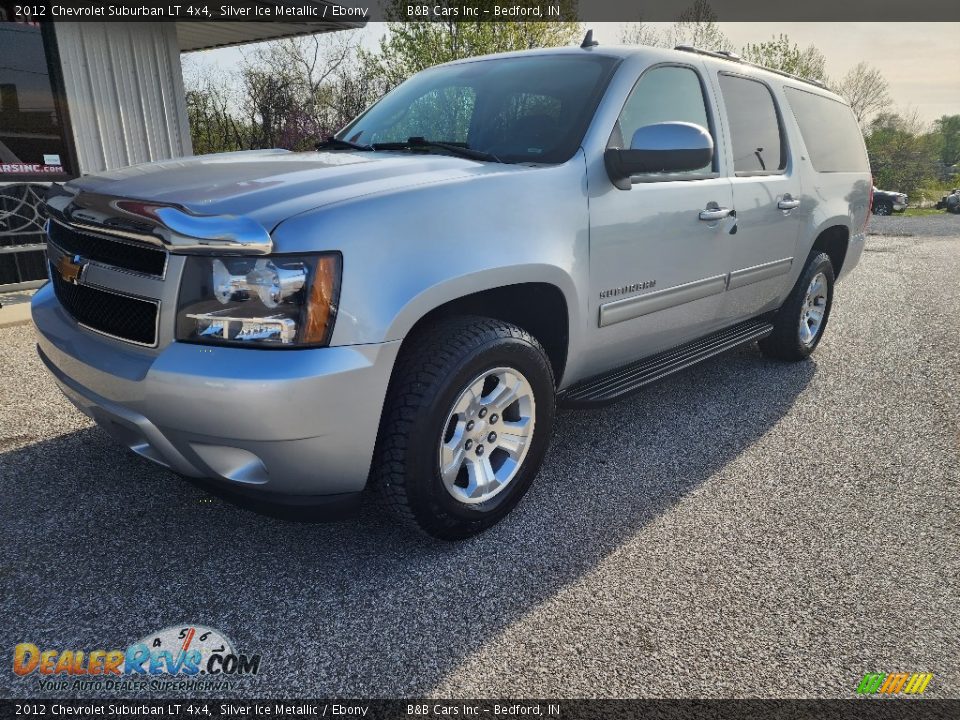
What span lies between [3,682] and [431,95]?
2.94 m

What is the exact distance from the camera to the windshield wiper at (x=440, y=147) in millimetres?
2711

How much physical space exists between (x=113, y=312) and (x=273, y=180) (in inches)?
26.0

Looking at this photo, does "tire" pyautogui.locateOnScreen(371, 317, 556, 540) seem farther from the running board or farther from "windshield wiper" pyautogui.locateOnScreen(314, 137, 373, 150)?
"windshield wiper" pyautogui.locateOnScreen(314, 137, 373, 150)

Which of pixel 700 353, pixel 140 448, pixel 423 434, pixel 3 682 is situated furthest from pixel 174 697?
pixel 700 353

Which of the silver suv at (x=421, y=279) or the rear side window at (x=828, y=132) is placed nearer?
the silver suv at (x=421, y=279)

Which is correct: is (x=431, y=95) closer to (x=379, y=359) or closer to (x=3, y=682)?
(x=379, y=359)

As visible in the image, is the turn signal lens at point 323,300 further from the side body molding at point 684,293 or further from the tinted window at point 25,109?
the tinted window at point 25,109

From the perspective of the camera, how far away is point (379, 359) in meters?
2.01

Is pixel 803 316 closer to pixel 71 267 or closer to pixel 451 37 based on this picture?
pixel 71 267

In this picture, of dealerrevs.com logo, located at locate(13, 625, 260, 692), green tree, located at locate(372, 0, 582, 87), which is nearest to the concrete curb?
dealerrevs.com logo, located at locate(13, 625, 260, 692)

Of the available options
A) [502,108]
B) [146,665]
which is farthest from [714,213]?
[146,665]

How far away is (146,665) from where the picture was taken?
75.0 inches

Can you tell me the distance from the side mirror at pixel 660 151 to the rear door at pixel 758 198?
2.98 feet

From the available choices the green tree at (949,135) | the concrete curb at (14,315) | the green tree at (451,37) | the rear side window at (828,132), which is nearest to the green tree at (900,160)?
the green tree at (451,37)
